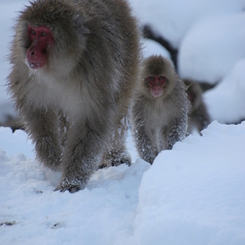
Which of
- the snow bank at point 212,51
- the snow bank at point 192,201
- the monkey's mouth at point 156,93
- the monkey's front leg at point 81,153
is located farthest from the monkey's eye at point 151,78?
the snow bank at point 212,51

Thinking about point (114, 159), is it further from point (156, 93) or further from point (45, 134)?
point (156, 93)

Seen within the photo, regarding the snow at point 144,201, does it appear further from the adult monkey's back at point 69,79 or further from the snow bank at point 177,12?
the snow bank at point 177,12

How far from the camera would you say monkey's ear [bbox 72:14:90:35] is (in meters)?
2.81

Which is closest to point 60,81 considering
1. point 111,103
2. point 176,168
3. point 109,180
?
point 111,103

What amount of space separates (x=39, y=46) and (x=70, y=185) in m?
0.87

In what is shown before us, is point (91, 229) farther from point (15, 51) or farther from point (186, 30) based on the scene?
point (186, 30)

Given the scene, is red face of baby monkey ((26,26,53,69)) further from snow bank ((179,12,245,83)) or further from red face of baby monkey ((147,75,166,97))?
snow bank ((179,12,245,83))

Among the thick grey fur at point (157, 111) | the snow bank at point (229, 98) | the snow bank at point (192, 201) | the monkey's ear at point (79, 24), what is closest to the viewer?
the snow bank at point (192, 201)

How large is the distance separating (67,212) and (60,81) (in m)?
0.92

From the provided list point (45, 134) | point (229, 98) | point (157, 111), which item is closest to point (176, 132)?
point (157, 111)

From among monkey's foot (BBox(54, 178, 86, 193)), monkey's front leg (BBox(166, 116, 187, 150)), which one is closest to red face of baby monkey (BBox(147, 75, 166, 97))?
monkey's front leg (BBox(166, 116, 187, 150))

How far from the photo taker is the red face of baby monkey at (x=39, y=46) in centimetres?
270

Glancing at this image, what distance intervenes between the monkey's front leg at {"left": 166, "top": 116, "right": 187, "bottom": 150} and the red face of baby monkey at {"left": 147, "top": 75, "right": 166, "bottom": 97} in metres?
0.39

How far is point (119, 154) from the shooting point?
3943mm
